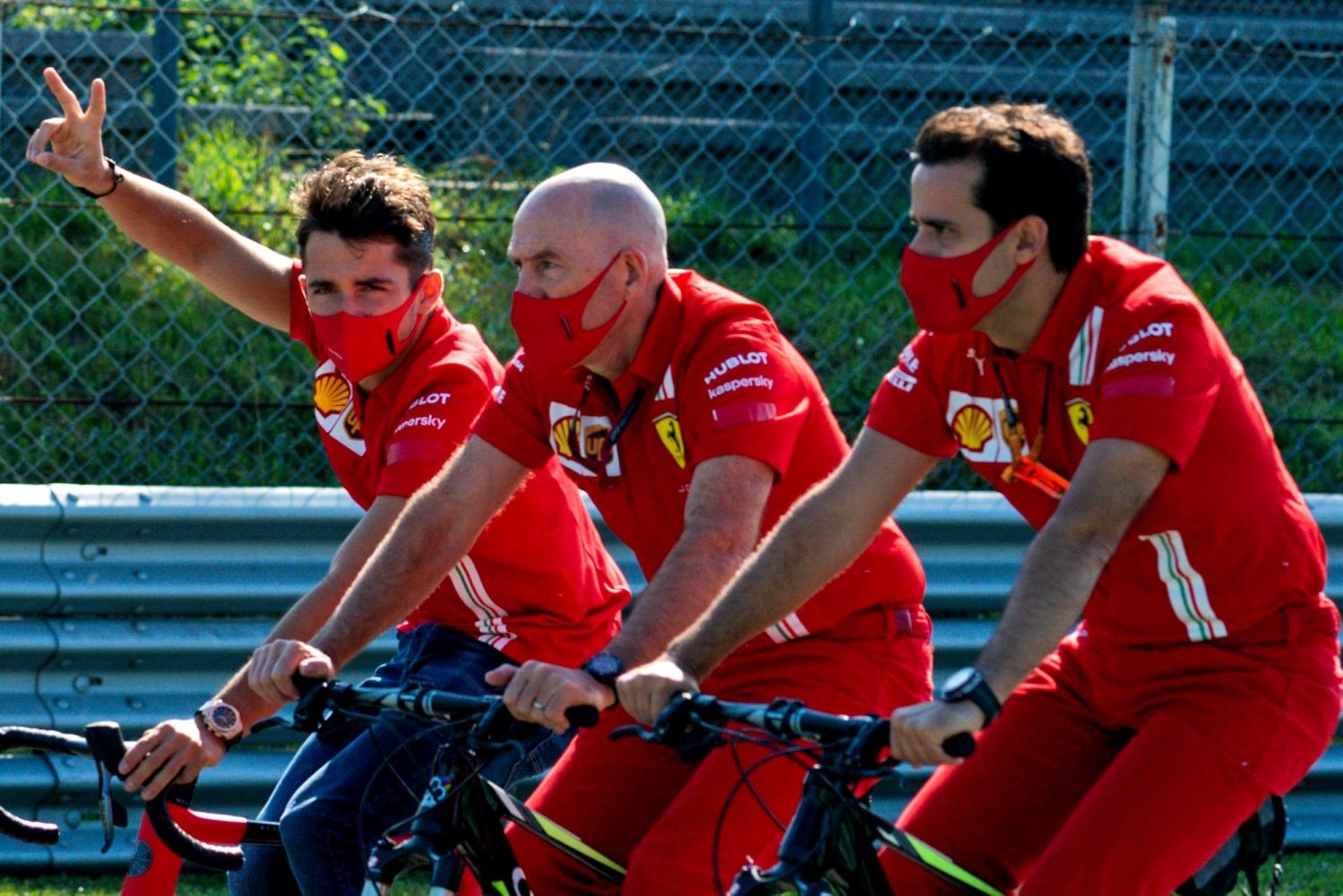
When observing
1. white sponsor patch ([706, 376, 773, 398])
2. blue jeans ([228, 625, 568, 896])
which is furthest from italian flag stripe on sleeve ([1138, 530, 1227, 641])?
blue jeans ([228, 625, 568, 896])

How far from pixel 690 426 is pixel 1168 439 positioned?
98 cm

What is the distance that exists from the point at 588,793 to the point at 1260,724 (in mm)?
1252

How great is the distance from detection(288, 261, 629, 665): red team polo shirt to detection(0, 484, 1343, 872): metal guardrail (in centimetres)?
142

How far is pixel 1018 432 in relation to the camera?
3467 millimetres

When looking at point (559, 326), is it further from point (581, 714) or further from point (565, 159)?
point (565, 159)

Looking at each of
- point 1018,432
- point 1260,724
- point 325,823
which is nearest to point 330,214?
point 325,823

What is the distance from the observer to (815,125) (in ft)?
23.6

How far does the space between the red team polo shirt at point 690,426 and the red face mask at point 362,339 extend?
30cm

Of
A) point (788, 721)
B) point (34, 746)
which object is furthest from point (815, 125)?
point (788, 721)

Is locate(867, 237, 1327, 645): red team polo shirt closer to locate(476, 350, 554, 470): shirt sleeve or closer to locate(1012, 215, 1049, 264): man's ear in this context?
locate(1012, 215, 1049, 264): man's ear

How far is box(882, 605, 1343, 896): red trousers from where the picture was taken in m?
3.21

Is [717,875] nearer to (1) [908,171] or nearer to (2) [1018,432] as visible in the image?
(2) [1018,432]

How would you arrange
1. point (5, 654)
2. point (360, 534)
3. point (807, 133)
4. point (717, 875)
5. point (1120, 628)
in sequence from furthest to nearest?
1. point (807, 133)
2. point (5, 654)
3. point (360, 534)
4. point (1120, 628)
5. point (717, 875)

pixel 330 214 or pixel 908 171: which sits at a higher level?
pixel 330 214
